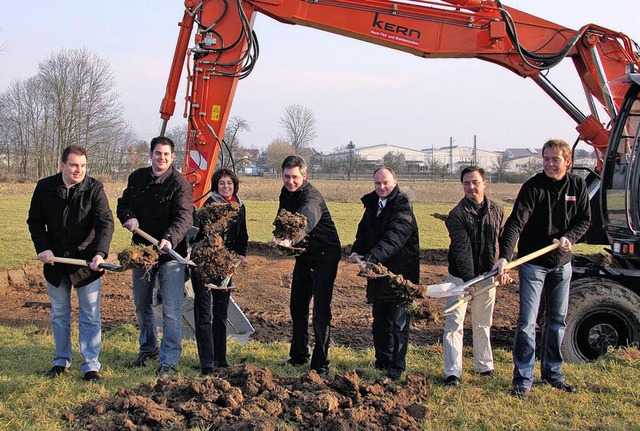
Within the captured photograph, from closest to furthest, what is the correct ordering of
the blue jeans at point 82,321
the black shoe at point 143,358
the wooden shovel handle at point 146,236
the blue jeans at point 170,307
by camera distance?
1. the wooden shovel handle at point 146,236
2. the blue jeans at point 82,321
3. the blue jeans at point 170,307
4. the black shoe at point 143,358

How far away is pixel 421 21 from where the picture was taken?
691cm

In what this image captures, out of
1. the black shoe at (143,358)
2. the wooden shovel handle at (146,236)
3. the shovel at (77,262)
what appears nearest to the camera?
the shovel at (77,262)

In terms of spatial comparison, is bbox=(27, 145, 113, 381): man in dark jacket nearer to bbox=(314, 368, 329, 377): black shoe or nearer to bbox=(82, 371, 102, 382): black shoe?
bbox=(82, 371, 102, 382): black shoe

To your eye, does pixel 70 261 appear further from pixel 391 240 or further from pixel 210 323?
pixel 391 240

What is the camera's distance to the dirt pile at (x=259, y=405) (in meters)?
4.00

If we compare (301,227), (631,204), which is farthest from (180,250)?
(631,204)

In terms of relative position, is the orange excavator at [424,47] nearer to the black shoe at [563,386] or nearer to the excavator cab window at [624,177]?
the excavator cab window at [624,177]

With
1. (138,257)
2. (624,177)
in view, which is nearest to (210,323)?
(138,257)

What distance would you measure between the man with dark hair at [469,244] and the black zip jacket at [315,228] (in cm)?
112

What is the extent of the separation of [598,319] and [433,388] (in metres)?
2.19

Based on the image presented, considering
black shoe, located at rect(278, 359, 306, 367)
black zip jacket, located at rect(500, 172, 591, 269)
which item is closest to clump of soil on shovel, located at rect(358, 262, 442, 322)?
black zip jacket, located at rect(500, 172, 591, 269)

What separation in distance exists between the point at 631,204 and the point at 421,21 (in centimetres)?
311

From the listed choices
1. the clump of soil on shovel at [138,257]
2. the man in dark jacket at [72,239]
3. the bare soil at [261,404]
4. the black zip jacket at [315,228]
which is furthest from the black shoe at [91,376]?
the black zip jacket at [315,228]

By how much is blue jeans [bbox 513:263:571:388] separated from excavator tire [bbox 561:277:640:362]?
36.6 inches
